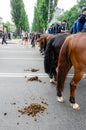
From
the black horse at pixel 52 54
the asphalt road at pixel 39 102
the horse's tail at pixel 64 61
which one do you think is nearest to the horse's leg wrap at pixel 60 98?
the asphalt road at pixel 39 102

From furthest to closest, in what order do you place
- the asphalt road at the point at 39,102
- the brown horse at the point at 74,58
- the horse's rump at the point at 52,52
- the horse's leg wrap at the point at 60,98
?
1. the horse's rump at the point at 52,52
2. the horse's leg wrap at the point at 60,98
3. the brown horse at the point at 74,58
4. the asphalt road at the point at 39,102

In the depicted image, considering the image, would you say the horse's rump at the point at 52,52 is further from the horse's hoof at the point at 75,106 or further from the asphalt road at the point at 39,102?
the horse's hoof at the point at 75,106

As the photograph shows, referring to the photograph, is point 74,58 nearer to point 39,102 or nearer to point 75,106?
point 75,106

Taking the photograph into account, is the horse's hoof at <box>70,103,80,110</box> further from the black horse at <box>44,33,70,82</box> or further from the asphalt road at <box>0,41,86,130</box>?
the black horse at <box>44,33,70,82</box>

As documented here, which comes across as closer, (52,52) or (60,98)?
(60,98)

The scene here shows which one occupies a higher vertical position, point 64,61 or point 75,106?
point 64,61

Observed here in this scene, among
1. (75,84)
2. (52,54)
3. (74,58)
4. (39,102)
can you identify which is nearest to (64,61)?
(74,58)

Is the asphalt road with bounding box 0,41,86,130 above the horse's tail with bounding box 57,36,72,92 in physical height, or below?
below

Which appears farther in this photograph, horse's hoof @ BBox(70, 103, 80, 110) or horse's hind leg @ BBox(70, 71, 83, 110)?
horse's hoof @ BBox(70, 103, 80, 110)

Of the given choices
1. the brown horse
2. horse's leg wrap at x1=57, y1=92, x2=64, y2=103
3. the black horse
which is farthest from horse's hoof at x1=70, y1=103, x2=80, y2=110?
the black horse

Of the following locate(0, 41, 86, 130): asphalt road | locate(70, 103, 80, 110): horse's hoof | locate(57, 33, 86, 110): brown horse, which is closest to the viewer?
locate(0, 41, 86, 130): asphalt road

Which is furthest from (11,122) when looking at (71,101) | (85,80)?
(85,80)

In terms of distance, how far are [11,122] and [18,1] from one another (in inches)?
2795

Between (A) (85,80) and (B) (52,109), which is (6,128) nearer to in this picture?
(B) (52,109)
